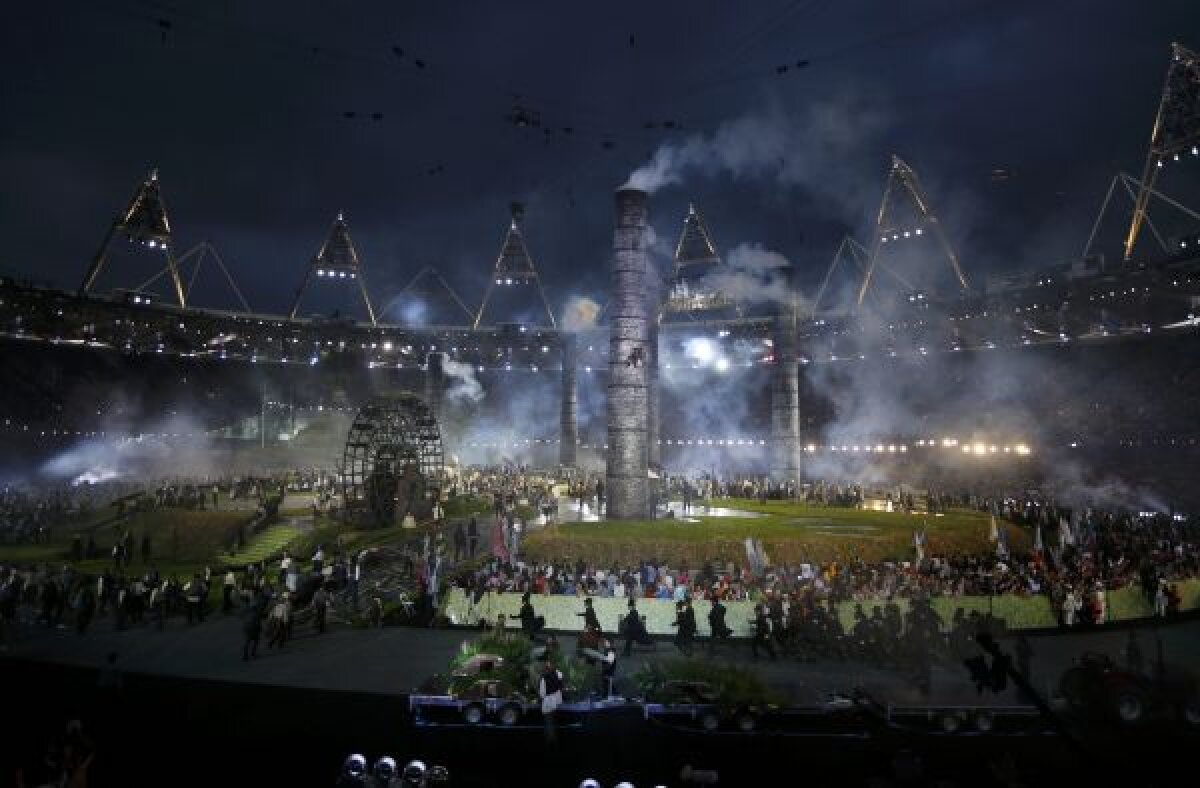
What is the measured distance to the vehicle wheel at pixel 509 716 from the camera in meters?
10.8

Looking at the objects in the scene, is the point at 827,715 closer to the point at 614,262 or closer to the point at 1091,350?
the point at 614,262

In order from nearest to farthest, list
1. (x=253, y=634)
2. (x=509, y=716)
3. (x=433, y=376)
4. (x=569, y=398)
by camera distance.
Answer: (x=509, y=716) → (x=253, y=634) → (x=569, y=398) → (x=433, y=376)

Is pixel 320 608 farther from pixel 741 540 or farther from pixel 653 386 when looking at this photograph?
pixel 653 386

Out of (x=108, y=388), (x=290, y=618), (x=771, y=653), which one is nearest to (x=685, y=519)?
(x=771, y=653)

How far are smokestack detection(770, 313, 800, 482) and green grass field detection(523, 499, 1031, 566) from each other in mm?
13646

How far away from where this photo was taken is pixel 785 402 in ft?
Answer: 128

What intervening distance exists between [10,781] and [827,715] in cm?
1096

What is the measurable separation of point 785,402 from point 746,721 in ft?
98.8

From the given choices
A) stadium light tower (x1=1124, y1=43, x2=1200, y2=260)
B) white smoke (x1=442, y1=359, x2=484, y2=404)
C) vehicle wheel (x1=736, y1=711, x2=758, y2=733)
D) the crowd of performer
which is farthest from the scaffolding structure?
white smoke (x1=442, y1=359, x2=484, y2=404)

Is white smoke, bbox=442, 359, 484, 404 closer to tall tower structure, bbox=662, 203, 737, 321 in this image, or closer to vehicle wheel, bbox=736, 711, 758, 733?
tall tower structure, bbox=662, 203, 737, 321

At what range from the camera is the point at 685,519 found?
85.8 ft

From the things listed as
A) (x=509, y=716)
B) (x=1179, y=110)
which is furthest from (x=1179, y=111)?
(x=509, y=716)

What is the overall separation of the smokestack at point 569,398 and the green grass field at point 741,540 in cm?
2687

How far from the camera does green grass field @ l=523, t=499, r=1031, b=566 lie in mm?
21078
